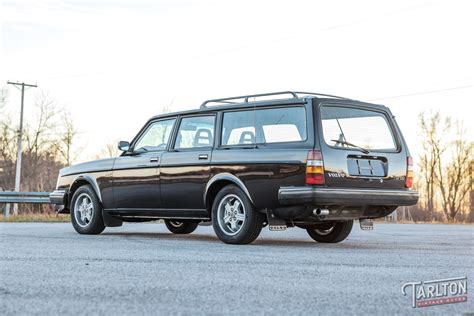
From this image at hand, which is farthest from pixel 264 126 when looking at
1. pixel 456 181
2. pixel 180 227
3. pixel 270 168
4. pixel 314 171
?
pixel 456 181

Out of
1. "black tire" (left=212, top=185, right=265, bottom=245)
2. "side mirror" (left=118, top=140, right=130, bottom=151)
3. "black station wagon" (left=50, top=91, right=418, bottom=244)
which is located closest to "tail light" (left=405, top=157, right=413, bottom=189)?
"black station wagon" (left=50, top=91, right=418, bottom=244)

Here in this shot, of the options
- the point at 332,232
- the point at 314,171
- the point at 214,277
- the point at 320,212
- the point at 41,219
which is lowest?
the point at 41,219

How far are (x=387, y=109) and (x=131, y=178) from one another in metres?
3.70

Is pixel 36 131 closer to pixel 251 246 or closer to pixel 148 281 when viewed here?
pixel 251 246

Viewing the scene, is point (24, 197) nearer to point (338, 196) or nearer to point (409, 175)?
point (409, 175)

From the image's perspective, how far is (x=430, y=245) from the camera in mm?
10727

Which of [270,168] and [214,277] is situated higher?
[270,168]

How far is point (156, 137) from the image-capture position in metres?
11.3

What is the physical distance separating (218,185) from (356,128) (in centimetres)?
187

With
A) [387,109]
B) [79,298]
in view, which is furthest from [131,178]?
[79,298]

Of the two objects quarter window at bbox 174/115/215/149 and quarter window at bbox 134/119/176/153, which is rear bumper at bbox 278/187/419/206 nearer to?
quarter window at bbox 174/115/215/149

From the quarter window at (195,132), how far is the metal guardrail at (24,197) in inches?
465

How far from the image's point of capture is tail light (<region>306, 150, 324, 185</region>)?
9109mm

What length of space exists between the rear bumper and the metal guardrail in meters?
13.9
